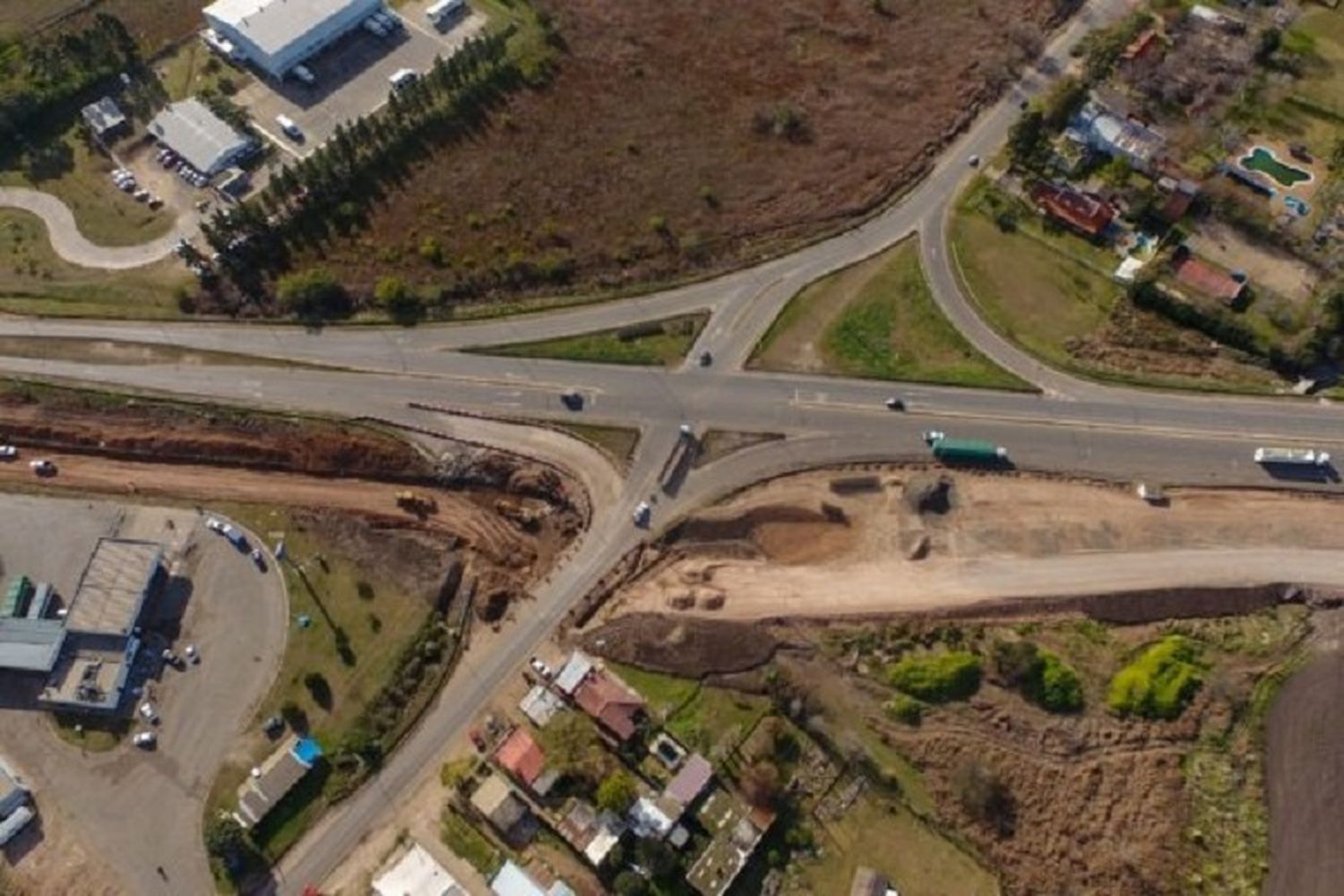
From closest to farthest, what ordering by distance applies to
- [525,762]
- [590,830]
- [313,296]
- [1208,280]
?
[590,830] → [525,762] → [313,296] → [1208,280]

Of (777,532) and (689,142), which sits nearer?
(777,532)

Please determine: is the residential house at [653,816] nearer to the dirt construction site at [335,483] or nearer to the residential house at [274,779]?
the dirt construction site at [335,483]

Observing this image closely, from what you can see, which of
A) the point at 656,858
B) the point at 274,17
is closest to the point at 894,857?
the point at 656,858

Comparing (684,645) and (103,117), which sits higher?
(103,117)

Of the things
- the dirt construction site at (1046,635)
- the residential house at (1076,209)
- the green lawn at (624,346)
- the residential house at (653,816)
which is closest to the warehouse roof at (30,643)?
the green lawn at (624,346)

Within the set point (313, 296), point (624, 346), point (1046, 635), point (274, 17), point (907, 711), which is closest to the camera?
point (907, 711)

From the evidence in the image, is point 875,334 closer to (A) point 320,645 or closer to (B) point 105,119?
(A) point 320,645
